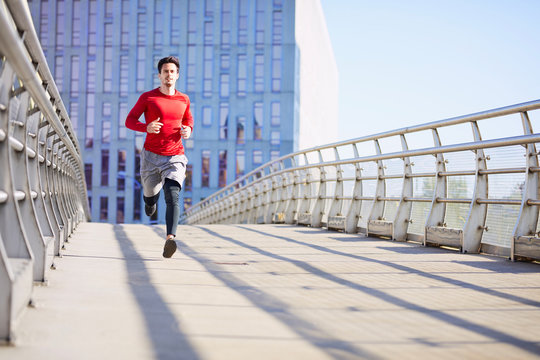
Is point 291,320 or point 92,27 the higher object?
point 92,27

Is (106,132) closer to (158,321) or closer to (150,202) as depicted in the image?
(150,202)

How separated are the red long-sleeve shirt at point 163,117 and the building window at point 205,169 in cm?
4877

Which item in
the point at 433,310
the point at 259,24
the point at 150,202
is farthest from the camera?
the point at 259,24

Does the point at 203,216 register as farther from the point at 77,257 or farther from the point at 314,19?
the point at 314,19

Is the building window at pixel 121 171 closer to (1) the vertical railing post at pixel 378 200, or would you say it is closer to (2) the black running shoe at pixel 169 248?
(1) the vertical railing post at pixel 378 200

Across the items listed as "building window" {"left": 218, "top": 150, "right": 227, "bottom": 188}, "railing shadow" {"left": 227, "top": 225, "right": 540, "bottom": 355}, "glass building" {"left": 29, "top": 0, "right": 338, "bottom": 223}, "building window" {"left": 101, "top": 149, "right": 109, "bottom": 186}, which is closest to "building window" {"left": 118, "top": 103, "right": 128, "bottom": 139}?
"glass building" {"left": 29, "top": 0, "right": 338, "bottom": 223}

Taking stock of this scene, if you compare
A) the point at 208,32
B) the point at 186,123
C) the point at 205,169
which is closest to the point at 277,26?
the point at 208,32

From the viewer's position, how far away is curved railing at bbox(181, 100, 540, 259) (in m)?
6.94

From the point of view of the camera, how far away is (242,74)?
5544 centimetres

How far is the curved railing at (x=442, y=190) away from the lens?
6938 millimetres

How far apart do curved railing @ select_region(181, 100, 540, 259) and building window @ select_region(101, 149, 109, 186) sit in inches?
1742

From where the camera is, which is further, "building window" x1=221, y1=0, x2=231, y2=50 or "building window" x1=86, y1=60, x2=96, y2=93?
"building window" x1=86, y1=60, x2=96, y2=93

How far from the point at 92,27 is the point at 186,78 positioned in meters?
9.08

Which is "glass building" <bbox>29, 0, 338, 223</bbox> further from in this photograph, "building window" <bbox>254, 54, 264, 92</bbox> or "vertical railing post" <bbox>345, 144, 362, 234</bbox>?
"vertical railing post" <bbox>345, 144, 362, 234</bbox>
